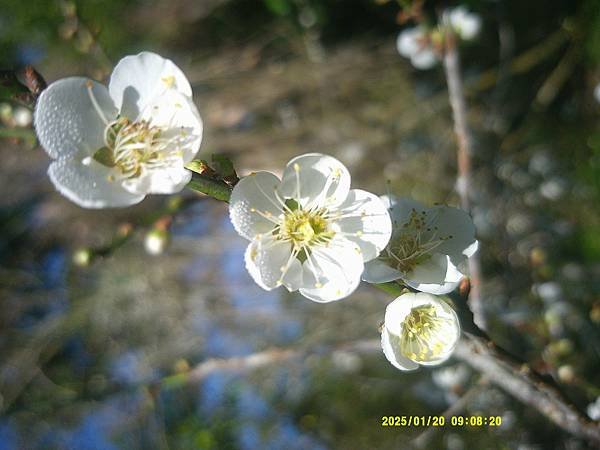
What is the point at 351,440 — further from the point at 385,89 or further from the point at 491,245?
the point at 385,89

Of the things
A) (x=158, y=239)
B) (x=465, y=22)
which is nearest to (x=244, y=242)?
(x=158, y=239)

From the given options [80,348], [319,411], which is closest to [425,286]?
[319,411]

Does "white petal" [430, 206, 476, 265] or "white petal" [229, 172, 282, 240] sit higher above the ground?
"white petal" [229, 172, 282, 240]

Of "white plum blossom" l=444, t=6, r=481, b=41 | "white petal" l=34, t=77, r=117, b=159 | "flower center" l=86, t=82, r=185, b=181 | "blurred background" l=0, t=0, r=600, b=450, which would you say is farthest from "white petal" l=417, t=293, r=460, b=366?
"white plum blossom" l=444, t=6, r=481, b=41

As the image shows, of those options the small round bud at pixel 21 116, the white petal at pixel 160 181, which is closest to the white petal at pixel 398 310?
the white petal at pixel 160 181

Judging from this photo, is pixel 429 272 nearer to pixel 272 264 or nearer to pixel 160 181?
pixel 272 264

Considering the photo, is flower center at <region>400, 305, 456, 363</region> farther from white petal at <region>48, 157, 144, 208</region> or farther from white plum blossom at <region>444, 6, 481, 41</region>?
white plum blossom at <region>444, 6, 481, 41</region>

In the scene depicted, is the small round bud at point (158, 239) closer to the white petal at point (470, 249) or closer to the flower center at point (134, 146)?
the flower center at point (134, 146)
